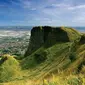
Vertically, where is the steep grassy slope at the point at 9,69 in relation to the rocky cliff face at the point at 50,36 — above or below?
below

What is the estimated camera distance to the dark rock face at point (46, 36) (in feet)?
320

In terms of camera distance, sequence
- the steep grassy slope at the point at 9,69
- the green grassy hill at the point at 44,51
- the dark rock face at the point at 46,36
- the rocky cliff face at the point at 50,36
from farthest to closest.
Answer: the dark rock face at the point at 46,36
the rocky cliff face at the point at 50,36
the steep grassy slope at the point at 9,69
the green grassy hill at the point at 44,51

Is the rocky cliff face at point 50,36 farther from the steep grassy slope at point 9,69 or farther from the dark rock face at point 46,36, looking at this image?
the steep grassy slope at point 9,69

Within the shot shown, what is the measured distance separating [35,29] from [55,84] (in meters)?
109

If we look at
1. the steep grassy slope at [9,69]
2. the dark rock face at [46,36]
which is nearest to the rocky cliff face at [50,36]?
the dark rock face at [46,36]

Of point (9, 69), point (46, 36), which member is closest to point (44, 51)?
point (9, 69)

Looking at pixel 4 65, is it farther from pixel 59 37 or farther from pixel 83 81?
pixel 83 81

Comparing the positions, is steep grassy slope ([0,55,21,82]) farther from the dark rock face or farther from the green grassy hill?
the dark rock face

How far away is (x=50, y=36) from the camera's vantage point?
104m

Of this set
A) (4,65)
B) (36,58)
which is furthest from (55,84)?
(36,58)

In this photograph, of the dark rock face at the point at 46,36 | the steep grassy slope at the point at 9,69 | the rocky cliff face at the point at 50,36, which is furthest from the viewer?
the dark rock face at the point at 46,36

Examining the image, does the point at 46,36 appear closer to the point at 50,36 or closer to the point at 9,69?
the point at 50,36

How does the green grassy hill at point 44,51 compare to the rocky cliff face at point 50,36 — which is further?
the rocky cliff face at point 50,36

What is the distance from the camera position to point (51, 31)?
10544 centimetres
